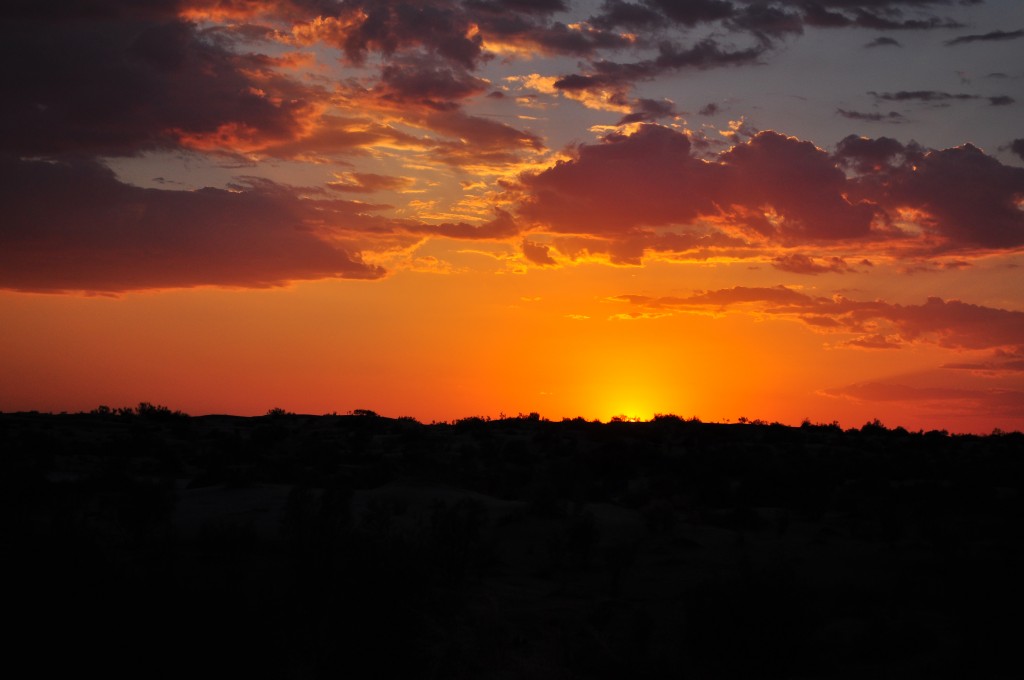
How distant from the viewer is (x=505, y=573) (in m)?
20.0

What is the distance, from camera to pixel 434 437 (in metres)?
51.6

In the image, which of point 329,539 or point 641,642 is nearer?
point 641,642

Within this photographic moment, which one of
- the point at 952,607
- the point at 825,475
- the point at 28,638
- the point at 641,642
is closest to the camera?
the point at 28,638

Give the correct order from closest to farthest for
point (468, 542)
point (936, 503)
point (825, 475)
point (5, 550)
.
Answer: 1. point (5, 550)
2. point (468, 542)
3. point (936, 503)
4. point (825, 475)

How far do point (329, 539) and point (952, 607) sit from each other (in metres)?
11.5

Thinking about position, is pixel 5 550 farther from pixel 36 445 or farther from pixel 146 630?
pixel 36 445

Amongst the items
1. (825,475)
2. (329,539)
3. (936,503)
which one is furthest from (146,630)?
(825,475)

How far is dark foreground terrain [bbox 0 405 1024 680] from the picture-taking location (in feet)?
36.8

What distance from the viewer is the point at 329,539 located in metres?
15.7

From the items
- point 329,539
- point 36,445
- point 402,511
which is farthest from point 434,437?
point 329,539

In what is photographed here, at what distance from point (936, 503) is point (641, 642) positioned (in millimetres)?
18285

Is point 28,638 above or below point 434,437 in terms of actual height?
below

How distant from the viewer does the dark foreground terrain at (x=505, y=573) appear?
11.2 metres

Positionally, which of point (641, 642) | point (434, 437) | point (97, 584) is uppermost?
point (434, 437)
